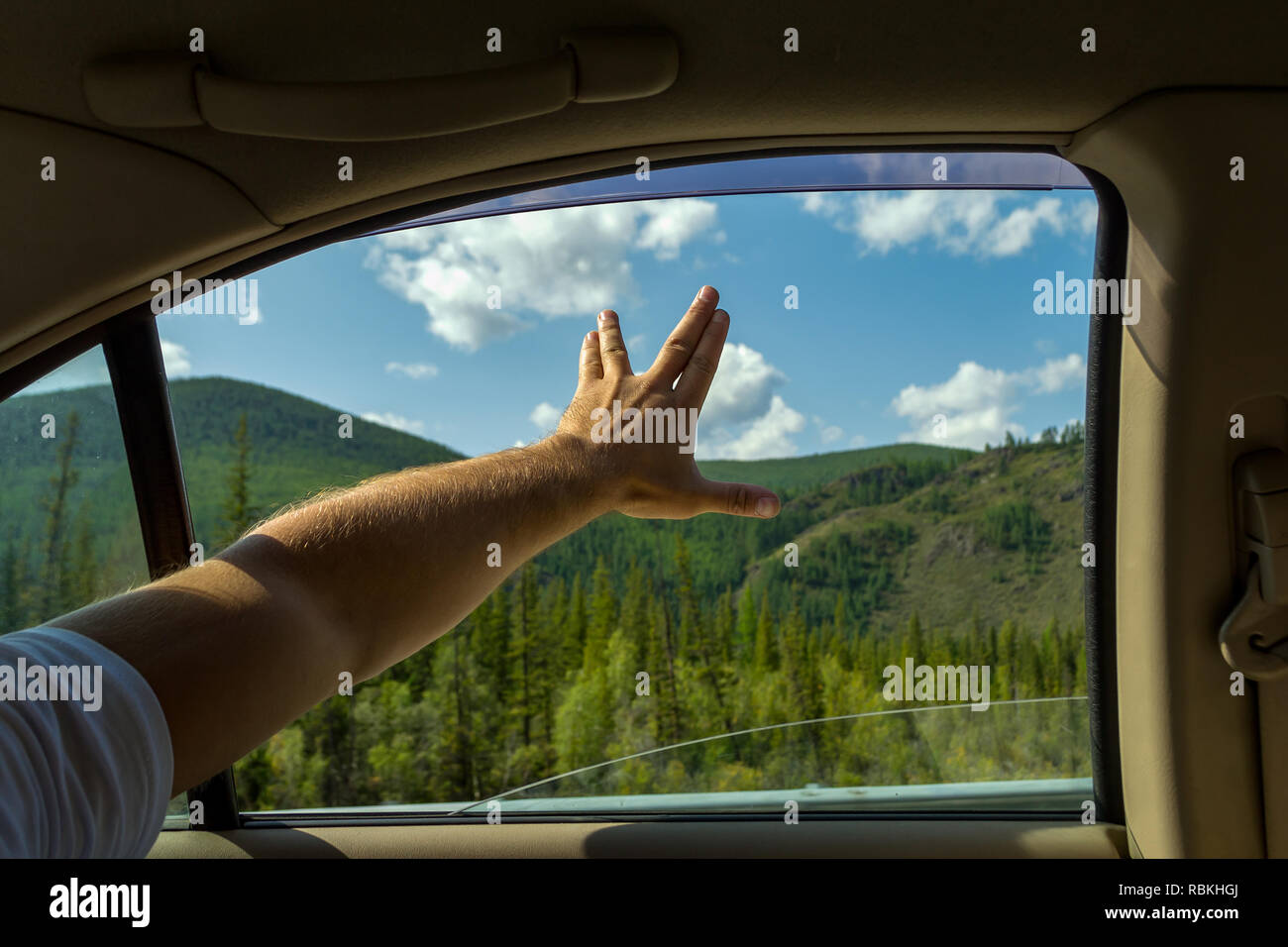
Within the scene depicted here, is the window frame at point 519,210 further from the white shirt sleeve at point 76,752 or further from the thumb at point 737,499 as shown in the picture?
the white shirt sleeve at point 76,752

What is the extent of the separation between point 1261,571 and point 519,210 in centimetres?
164

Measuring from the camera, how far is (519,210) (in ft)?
5.57

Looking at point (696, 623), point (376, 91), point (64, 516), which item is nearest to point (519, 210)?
point (376, 91)

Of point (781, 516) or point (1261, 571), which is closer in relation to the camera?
point (1261, 571)

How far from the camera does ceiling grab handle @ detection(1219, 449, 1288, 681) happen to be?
137cm

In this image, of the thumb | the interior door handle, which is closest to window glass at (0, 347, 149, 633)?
the interior door handle

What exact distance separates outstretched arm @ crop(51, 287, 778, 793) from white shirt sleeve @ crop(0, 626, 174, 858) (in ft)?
0.10

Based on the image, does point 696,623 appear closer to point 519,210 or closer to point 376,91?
point 519,210

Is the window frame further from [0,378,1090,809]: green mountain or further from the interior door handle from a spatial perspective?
the interior door handle

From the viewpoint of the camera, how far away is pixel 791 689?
2254 millimetres

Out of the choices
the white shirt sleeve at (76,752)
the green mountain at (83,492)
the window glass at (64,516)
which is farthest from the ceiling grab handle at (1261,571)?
the window glass at (64,516)

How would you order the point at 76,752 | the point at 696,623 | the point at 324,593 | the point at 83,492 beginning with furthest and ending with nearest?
the point at 696,623 → the point at 83,492 → the point at 324,593 → the point at 76,752

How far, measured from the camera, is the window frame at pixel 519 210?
1534mm

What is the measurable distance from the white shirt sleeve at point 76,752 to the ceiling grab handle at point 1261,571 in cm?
170
